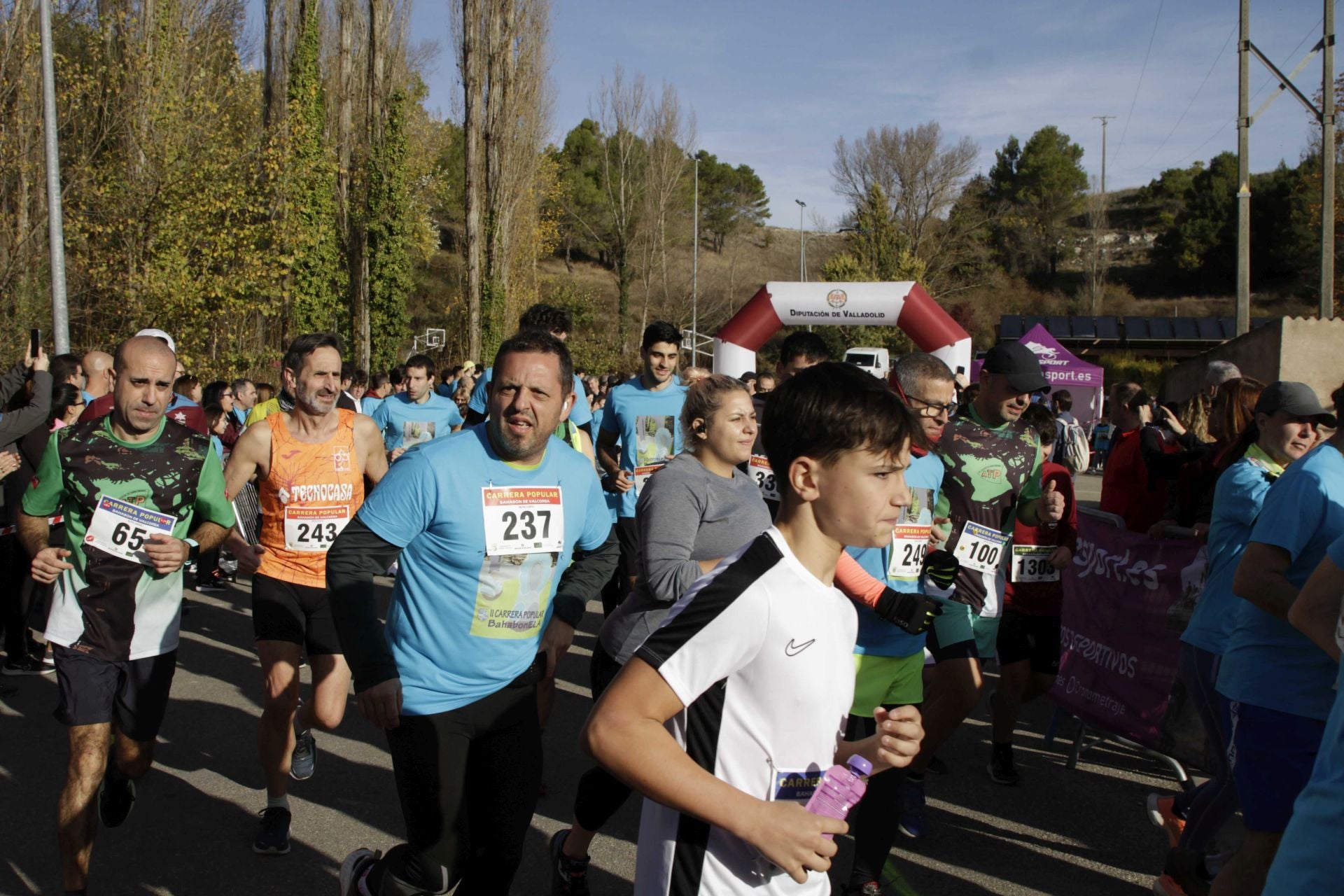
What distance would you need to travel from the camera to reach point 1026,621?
5.25m

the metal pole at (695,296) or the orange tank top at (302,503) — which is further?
the metal pole at (695,296)

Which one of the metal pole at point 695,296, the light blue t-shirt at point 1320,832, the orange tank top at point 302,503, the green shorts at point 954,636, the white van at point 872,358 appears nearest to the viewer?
the light blue t-shirt at point 1320,832

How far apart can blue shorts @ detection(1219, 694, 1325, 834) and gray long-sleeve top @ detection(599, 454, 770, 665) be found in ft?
5.27

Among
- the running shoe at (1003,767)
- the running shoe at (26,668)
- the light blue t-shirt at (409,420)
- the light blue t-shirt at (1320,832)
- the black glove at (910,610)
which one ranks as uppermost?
the light blue t-shirt at (409,420)

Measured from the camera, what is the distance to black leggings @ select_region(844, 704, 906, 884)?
3572mm

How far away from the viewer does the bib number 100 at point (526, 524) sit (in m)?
3.10

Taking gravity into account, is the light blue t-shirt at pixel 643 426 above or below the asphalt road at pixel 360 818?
above

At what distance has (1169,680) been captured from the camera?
4984mm

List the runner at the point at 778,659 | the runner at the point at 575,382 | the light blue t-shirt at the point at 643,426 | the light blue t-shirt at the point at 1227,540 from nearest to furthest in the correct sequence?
the runner at the point at 778,659 → the light blue t-shirt at the point at 1227,540 → the runner at the point at 575,382 → the light blue t-shirt at the point at 643,426

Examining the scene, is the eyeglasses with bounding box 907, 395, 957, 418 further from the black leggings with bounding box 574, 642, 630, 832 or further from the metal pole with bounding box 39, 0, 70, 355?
the metal pole with bounding box 39, 0, 70, 355

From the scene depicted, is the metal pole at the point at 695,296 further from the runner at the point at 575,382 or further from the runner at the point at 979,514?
the runner at the point at 979,514

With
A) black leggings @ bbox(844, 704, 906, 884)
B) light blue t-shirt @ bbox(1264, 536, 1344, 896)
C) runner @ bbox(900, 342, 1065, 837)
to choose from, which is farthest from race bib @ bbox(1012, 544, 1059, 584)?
light blue t-shirt @ bbox(1264, 536, 1344, 896)

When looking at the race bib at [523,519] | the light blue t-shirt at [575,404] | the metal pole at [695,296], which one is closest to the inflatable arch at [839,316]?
the light blue t-shirt at [575,404]

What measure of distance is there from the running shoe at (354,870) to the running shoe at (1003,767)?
3.35 meters
